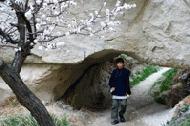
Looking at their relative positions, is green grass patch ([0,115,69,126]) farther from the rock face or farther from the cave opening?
the cave opening

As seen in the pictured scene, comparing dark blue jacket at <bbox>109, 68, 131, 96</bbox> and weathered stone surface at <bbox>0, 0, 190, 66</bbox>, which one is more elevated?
weathered stone surface at <bbox>0, 0, 190, 66</bbox>

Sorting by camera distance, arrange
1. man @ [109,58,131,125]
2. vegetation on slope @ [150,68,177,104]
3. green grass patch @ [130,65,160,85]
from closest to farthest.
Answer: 1. man @ [109,58,131,125]
2. vegetation on slope @ [150,68,177,104]
3. green grass patch @ [130,65,160,85]

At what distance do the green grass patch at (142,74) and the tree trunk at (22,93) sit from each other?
9194mm

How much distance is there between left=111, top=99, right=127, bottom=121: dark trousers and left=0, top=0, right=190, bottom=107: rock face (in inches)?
39.3

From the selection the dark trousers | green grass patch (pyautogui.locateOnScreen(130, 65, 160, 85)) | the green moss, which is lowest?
green grass patch (pyautogui.locateOnScreen(130, 65, 160, 85))

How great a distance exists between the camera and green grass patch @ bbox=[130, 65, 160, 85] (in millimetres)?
15231

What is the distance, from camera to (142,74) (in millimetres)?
16234

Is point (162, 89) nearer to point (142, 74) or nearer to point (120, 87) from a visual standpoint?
point (120, 87)


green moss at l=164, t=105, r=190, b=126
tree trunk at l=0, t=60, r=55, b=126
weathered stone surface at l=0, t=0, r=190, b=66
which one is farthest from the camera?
weathered stone surface at l=0, t=0, r=190, b=66

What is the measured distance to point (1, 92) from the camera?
1058 cm

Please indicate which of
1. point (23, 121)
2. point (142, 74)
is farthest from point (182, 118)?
→ point (142, 74)

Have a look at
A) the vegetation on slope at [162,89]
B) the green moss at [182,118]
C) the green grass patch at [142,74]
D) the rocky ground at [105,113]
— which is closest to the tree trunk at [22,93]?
the green moss at [182,118]

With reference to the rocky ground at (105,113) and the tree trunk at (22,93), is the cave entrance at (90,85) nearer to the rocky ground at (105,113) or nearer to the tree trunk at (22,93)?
the rocky ground at (105,113)

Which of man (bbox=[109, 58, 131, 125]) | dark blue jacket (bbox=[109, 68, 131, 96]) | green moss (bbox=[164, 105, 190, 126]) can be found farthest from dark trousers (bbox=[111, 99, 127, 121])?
green moss (bbox=[164, 105, 190, 126])
